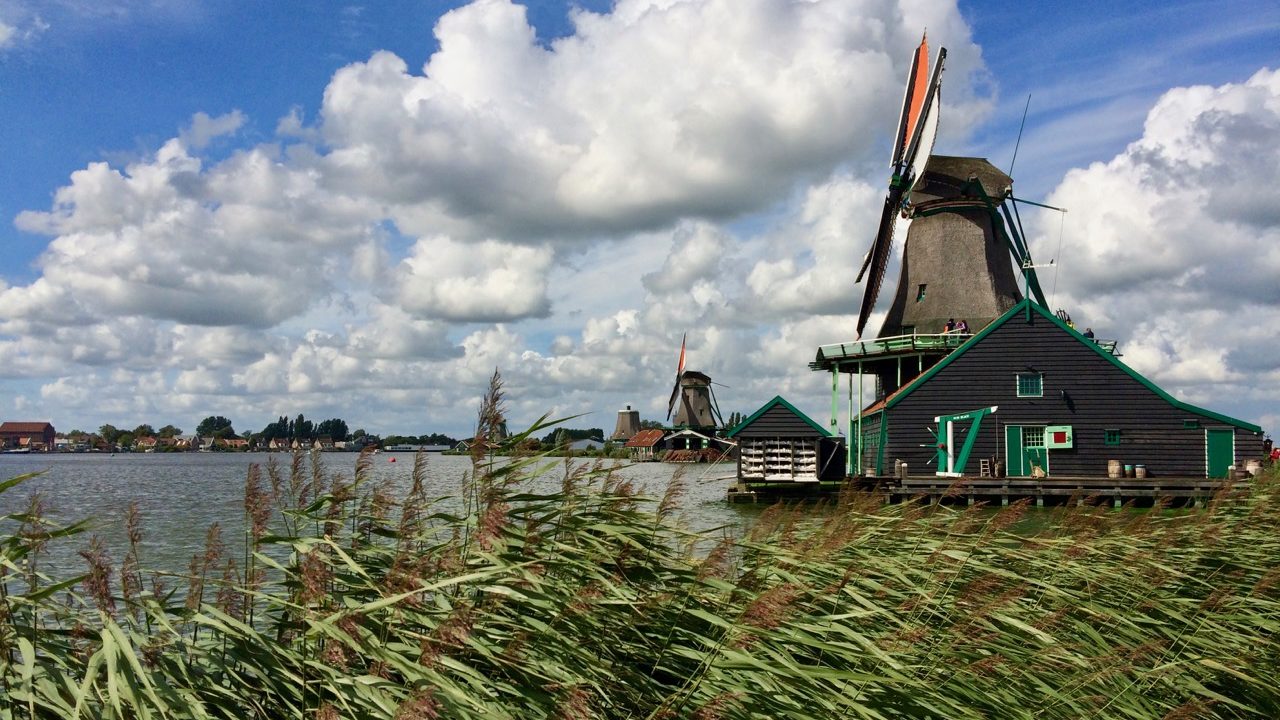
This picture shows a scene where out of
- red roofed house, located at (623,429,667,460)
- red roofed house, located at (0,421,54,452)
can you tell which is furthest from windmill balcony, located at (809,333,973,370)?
red roofed house, located at (0,421,54,452)

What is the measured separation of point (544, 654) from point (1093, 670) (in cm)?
262

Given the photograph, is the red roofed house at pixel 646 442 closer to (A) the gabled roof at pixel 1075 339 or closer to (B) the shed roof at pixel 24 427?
(A) the gabled roof at pixel 1075 339

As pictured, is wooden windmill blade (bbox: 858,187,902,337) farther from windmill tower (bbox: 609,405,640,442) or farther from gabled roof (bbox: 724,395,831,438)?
windmill tower (bbox: 609,405,640,442)

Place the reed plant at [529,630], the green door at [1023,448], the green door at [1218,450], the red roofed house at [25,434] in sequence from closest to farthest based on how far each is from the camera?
the reed plant at [529,630], the green door at [1218,450], the green door at [1023,448], the red roofed house at [25,434]

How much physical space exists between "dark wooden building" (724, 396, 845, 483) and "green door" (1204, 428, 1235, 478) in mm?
11390

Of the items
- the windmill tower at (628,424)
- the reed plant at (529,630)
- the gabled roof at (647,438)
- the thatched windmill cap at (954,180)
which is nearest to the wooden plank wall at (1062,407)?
the thatched windmill cap at (954,180)

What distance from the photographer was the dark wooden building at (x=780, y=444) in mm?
29609

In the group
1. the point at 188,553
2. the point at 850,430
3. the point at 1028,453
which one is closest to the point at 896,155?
the point at 850,430

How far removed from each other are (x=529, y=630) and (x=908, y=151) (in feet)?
114

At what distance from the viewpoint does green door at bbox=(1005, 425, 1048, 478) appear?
27.7m

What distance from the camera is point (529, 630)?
11.1ft

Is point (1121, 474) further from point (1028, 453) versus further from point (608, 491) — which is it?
point (608, 491)

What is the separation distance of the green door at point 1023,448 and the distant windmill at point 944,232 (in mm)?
6831

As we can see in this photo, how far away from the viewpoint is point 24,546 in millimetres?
3590
